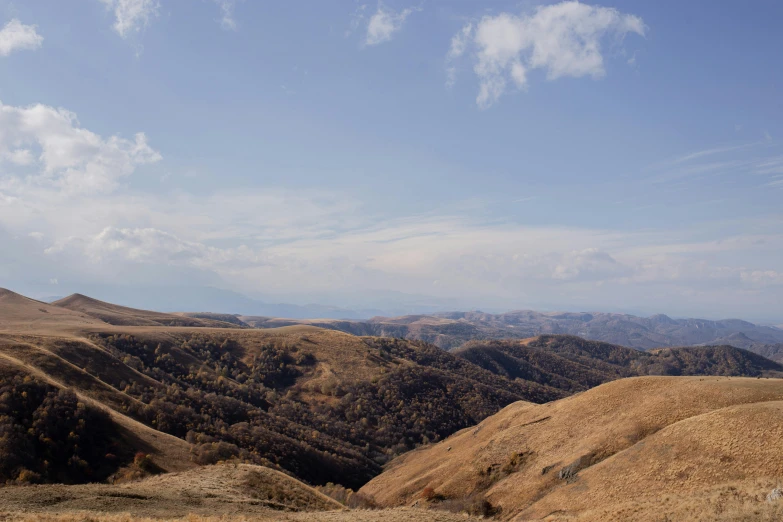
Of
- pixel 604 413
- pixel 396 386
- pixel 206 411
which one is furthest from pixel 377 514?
pixel 396 386

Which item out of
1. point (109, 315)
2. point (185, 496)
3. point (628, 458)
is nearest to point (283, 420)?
point (185, 496)

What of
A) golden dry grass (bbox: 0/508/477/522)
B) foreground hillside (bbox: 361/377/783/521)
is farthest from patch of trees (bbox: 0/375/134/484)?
foreground hillside (bbox: 361/377/783/521)

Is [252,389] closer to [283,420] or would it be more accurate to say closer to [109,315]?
[283,420]

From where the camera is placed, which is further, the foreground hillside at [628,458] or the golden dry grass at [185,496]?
the golden dry grass at [185,496]

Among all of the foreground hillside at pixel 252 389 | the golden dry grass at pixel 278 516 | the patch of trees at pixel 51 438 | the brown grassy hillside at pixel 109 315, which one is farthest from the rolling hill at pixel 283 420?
the brown grassy hillside at pixel 109 315

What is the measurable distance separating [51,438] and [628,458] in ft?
152

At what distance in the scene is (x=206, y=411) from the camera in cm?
6297

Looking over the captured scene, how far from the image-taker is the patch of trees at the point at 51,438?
35375 mm

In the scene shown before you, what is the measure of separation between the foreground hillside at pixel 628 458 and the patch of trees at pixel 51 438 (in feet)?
90.5

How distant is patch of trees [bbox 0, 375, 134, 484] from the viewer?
35375 mm

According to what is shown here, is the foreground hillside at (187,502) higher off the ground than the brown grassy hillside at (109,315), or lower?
lower

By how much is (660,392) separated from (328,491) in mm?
35282

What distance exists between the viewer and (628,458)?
2938 cm

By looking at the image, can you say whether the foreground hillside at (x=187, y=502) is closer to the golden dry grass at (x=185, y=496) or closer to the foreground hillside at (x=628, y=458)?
the golden dry grass at (x=185, y=496)
